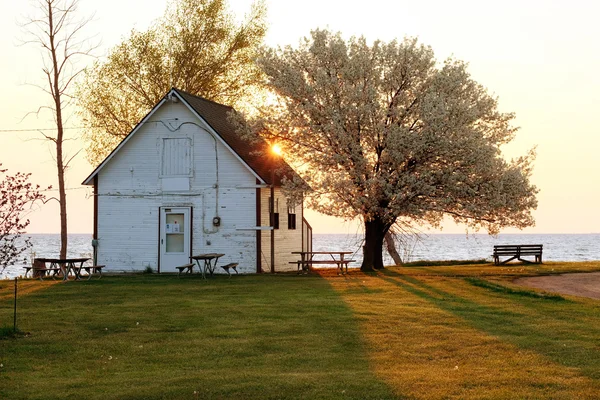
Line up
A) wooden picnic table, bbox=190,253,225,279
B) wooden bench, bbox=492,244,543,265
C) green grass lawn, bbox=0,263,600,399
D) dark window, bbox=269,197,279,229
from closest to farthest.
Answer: green grass lawn, bbox=0,263,600,399 → wooden picnic table, bbox=190,253,225,279 → dark window, bbox=269,197,279,229 → wooden bench, bbox=492,244,543,265

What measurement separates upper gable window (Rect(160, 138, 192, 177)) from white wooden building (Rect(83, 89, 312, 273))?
44 millimetres

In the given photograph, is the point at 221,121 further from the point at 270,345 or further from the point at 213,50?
the point at 270,345

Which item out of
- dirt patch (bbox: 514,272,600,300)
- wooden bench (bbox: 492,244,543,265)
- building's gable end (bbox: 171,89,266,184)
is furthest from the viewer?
wooden bench (bbox: 492,244,543,265)

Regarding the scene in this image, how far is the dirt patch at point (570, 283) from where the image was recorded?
25.1 metres

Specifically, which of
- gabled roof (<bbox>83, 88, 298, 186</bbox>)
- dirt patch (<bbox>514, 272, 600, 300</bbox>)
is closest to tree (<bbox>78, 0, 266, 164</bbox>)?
gabled roof (<bbox>83, 88, 298, 186</bbox>)

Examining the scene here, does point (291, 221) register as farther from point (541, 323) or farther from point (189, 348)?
point (189, 348)

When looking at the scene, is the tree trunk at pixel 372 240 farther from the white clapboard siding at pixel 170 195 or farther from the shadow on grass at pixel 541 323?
the shadow on grass at pixel 541 323

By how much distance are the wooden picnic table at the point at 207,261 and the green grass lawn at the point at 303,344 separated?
16.0 ft

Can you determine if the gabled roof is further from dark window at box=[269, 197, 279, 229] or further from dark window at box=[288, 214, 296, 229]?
dark window at box=[288, 214, 296, 229]

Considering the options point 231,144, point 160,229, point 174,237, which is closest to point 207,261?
point 174,237

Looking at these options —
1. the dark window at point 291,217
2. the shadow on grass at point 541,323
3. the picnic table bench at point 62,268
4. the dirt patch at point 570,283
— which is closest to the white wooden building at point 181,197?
the dark window at point 291,217

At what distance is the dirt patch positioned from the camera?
25141 mm

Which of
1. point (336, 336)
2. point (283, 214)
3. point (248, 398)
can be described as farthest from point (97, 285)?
point (248, 398)

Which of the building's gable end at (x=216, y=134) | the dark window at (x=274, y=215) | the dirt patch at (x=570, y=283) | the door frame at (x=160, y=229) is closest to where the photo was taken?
the dirt patch at (x=570, y=283)
